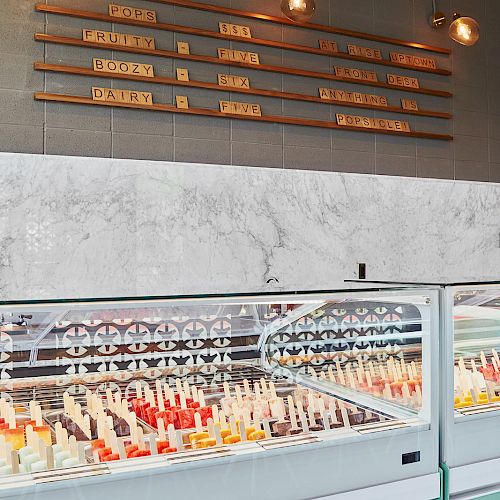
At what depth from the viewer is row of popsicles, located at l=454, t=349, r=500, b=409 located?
204 centimetres

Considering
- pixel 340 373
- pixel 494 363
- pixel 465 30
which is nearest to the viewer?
pixel 340 373

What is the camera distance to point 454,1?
18.0 ft

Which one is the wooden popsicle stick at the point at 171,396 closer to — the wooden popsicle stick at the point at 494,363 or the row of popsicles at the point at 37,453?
the row of popsicles at the point at 37,453

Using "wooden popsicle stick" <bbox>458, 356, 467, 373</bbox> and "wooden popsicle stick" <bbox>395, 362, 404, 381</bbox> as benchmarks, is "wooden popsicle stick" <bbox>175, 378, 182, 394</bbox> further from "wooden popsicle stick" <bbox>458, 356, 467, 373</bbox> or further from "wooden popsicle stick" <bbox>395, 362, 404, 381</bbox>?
"wooden popsicle stick" <bbox>458, 356, 467, 373</bbox>

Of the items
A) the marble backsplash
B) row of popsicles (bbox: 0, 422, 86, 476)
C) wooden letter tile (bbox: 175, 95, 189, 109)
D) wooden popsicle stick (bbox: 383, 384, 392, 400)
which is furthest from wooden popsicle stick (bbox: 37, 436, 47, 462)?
wooden letter tile (bbox: 175, 95, 189, 109)

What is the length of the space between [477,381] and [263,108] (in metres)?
2.91

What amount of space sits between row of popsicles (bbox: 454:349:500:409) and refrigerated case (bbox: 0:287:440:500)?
0.51 ft

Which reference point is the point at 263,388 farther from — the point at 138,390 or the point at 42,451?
the point at 42,451

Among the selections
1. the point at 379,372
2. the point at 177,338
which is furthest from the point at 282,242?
the point at 177,338

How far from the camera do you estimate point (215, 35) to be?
4.38 metres

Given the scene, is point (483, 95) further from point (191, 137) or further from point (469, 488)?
point (469, 488)

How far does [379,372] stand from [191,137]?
2733 mm

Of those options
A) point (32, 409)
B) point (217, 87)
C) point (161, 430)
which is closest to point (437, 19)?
point (217, 87)

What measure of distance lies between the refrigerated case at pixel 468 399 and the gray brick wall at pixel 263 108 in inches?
104
